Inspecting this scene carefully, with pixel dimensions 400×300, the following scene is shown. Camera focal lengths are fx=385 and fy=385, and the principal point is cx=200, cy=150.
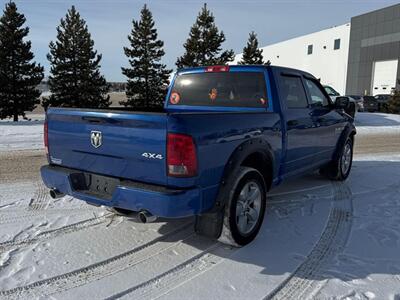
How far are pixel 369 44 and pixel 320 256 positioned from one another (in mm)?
53744

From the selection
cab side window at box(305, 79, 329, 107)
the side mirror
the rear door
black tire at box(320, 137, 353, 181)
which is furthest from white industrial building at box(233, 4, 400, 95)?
the rear door

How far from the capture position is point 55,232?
4.26m

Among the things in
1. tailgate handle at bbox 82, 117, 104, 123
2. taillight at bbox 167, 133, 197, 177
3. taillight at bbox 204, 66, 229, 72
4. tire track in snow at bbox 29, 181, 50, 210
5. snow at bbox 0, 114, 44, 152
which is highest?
taillight at bbox 204, 66, 229, 72

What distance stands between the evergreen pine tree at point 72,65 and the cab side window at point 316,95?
18.5 meters

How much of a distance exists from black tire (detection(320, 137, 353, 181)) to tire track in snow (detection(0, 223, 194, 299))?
341 centimetres

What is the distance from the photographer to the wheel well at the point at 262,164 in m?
4.25

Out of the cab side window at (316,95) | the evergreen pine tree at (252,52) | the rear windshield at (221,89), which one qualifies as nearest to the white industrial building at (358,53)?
the evergreen pine tree at (252,52)

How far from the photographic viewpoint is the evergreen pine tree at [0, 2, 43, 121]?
21.2 m

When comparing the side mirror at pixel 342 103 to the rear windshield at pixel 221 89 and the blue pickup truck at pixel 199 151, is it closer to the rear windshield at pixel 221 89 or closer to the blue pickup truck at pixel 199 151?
the blue pickup truck at pixel 199 151

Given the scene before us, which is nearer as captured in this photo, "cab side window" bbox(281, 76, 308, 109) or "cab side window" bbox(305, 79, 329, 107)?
"cab side window" bbox(281, 76, 308, 109)

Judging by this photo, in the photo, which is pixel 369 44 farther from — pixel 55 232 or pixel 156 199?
pixel 156 199

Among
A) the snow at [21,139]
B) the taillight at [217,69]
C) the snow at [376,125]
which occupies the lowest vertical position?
the snow at [21,139]

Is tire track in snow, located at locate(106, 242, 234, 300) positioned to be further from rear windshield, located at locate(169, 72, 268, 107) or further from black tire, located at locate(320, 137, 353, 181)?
black tire, located at locate(320, 137, 353, 181)

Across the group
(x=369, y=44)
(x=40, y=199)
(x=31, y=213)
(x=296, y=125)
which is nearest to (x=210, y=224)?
(x=296, y=125)
